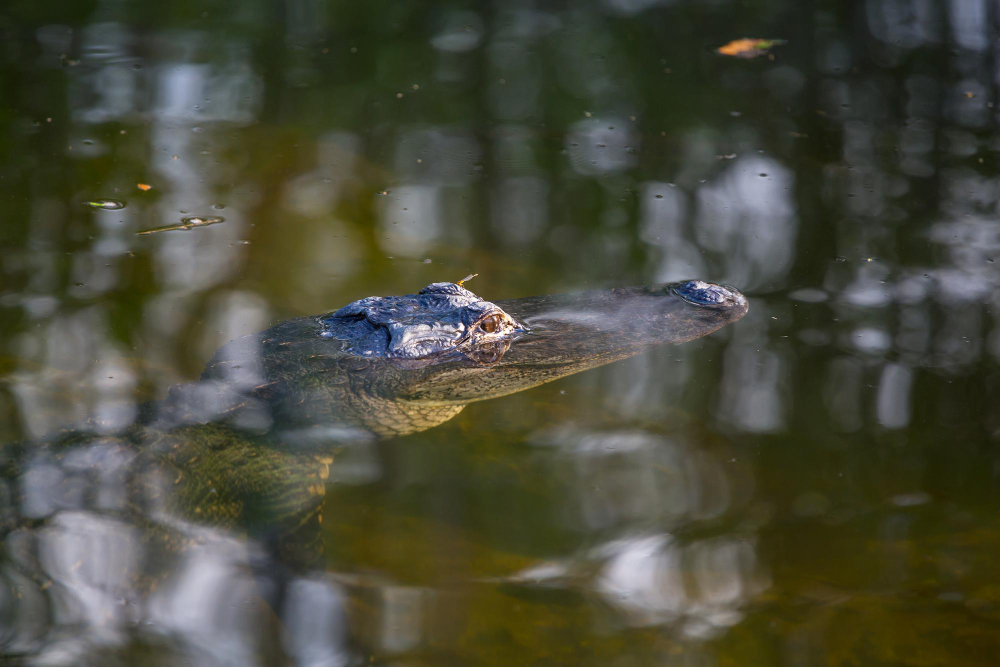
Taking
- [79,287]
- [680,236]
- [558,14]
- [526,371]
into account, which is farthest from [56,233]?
[558,14]

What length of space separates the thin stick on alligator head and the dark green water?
0.10 metres

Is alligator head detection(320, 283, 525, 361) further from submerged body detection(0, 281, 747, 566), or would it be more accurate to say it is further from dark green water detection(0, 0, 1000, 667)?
dark green water detection(0, 0, 1000, 667)

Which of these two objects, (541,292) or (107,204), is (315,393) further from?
(107,204)

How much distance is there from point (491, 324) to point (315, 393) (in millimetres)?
707

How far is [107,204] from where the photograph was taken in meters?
4.13

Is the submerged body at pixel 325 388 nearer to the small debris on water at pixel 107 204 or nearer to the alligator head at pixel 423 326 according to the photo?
the alligator head at pixel 423 326

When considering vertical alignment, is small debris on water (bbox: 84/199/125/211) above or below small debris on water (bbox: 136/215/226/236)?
above

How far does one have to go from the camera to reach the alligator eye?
297cm

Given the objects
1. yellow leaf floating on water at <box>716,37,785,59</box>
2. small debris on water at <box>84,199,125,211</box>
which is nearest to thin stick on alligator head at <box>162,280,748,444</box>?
small debris on water at <box>84,199,125,211</box>

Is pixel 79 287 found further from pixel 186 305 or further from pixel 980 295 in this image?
pixel 980 295

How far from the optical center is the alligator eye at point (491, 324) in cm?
297

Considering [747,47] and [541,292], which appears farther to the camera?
[747,47]

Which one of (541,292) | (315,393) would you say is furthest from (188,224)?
(541,292)

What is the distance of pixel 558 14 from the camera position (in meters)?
7.02
